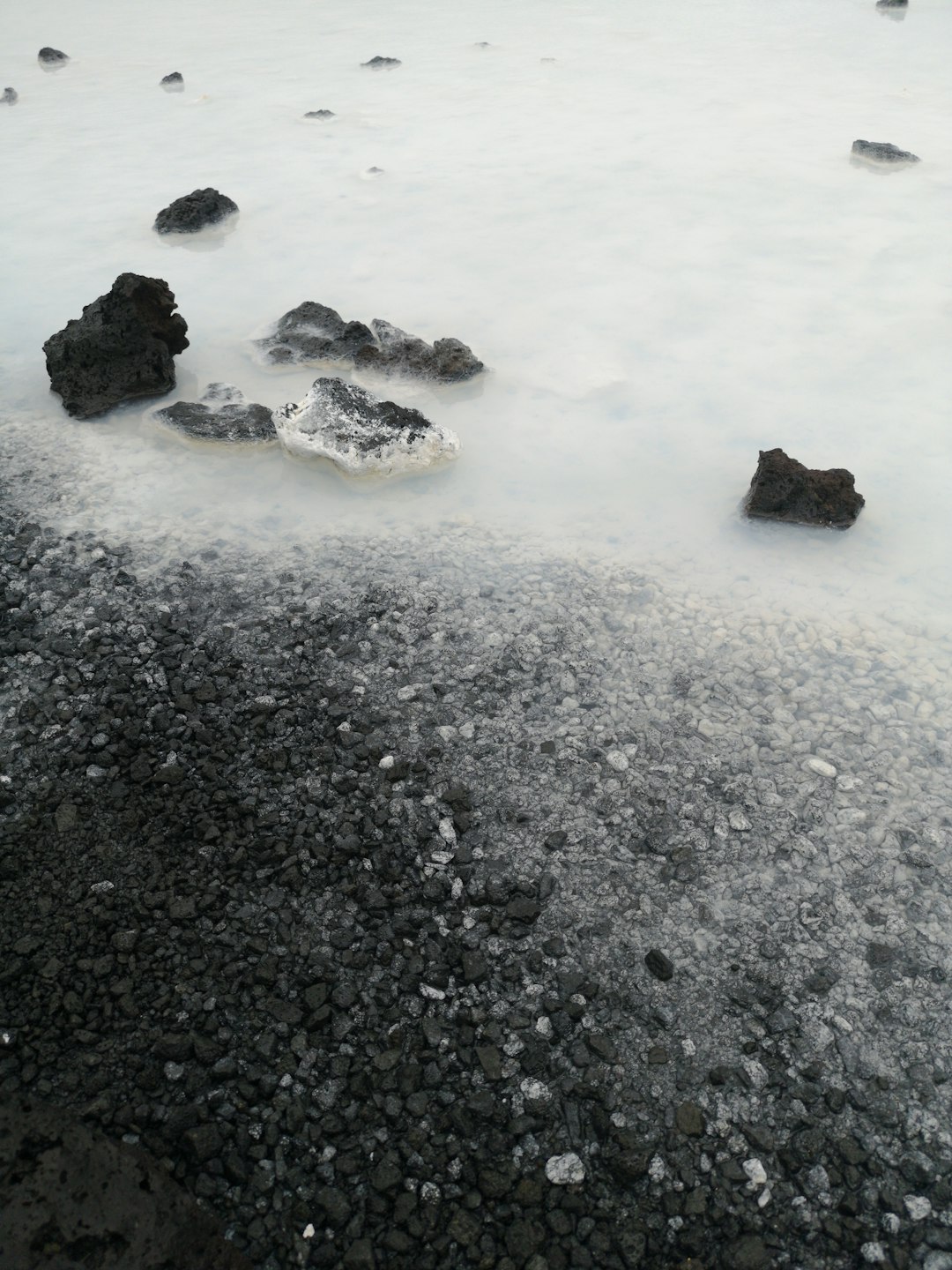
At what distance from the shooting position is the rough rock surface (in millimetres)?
2295

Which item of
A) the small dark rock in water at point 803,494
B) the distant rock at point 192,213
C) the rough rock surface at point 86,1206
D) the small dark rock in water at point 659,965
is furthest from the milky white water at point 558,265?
the rough rock surface at point 86,1206

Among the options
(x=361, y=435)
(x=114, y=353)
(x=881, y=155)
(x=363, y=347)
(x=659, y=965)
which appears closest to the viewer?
(x=659, y=965)

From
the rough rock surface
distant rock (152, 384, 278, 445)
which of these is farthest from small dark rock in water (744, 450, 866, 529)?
the rough rock surface

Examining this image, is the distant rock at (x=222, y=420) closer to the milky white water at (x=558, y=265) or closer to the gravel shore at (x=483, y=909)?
the milky white water at (x=558, y=265)

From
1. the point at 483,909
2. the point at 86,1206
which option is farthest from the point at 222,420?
the point at 86,1206

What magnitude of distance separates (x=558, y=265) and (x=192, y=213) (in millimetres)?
3142

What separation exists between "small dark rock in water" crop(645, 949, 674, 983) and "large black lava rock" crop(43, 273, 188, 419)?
15.5 feet

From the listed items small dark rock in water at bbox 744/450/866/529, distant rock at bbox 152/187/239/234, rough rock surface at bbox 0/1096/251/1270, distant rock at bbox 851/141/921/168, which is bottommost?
rough rock surface at bbox 0/1096/251/1270

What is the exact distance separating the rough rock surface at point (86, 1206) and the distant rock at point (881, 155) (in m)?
9.84

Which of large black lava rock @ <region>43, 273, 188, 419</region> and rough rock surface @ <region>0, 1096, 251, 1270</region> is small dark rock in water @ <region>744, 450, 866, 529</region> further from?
rough rock surface @ <region>0, 1096, 251, 1270</region>

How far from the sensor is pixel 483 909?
11.2ft

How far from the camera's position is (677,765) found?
3.89 m

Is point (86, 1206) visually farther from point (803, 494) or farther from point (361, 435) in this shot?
point (803, 494)

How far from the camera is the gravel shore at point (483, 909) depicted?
2.75m
